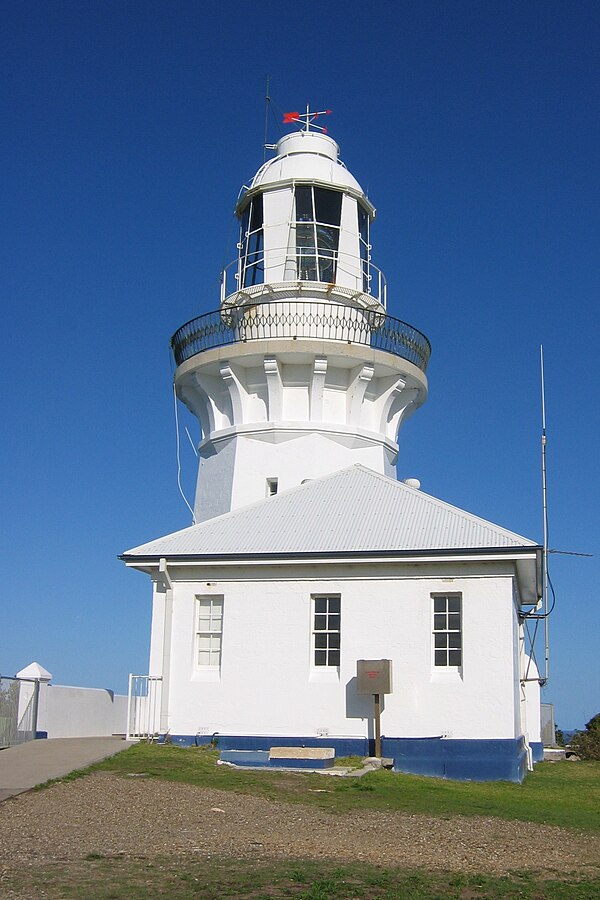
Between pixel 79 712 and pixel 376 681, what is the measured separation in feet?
28.7

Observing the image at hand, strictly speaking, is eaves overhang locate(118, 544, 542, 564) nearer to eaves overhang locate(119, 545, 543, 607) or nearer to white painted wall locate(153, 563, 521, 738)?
eaves overhang locate(119, 545, 543, 607)

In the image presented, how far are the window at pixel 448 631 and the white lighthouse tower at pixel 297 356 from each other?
6.65 m

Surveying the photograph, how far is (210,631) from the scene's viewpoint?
18422mm

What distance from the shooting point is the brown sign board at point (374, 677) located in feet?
54.4

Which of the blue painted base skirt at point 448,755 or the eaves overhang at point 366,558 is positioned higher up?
the eaves overhang at point 366,558

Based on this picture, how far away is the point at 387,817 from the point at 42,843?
3876mm

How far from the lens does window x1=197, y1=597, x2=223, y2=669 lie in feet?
60.3

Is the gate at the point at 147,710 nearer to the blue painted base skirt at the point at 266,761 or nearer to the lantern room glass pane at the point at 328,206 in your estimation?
the blue painted base skirt at the point at 266,761

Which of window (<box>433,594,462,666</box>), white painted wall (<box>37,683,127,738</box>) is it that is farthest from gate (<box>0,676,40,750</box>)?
window (<box>433,594,462,666</box>)

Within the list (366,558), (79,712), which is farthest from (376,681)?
(79,712)

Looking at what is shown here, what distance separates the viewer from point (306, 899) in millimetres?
6953

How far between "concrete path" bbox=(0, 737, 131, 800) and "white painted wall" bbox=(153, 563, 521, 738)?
175 centimetres

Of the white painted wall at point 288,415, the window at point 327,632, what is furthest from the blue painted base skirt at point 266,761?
the white painted wall at point 288,415

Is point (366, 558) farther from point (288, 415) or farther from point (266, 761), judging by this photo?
point (288, 415)
